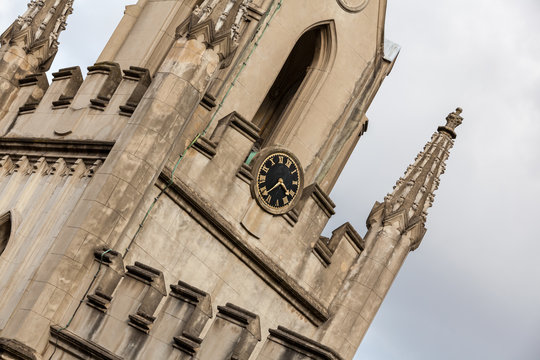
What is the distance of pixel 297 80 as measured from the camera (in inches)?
1436

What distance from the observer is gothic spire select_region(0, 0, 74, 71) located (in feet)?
109

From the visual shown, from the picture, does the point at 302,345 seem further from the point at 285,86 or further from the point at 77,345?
the point at 285,86

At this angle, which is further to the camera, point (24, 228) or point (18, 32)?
point (18, 32)

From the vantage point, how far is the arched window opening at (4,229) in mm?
29781

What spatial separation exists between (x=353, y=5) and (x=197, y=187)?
6755mm

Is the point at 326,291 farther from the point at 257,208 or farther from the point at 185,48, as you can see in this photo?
the point at 185,48

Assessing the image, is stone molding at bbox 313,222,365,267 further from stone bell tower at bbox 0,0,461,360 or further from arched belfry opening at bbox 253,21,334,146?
arched belfry opening at bbox 253,21,334,146

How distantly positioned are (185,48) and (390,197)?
675cm

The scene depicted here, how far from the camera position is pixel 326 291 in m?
32.1

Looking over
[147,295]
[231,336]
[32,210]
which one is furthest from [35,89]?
[231,336]

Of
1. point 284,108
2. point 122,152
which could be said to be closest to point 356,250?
point 284,108

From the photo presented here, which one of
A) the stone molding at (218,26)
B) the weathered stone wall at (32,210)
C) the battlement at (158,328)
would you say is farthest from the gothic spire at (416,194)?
the battlement at (158,328)

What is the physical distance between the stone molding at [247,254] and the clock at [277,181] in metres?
1.02

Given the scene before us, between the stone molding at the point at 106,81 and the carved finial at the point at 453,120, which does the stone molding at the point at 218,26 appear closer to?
the stone molding at the point at 106,81
